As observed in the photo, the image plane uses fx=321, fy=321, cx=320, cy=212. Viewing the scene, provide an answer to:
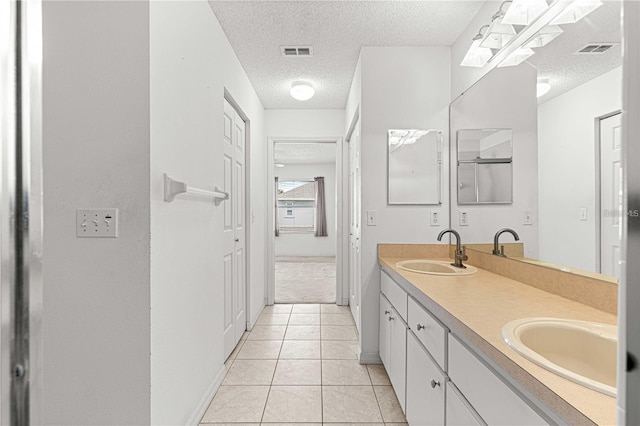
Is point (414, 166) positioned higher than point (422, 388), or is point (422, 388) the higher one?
point (414, 166)

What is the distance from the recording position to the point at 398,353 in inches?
73.2

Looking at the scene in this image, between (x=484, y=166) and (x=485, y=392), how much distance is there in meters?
1.58

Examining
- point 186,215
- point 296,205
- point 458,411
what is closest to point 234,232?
point 186,215

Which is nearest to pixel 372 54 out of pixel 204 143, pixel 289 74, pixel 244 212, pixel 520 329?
pixel 289 74

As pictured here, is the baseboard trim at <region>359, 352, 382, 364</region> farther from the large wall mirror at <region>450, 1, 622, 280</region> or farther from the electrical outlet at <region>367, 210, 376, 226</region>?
the large wall mirror at <region>450, 1, 622, 280</region>

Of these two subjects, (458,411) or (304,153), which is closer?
(458,411)

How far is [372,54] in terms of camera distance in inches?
96.3

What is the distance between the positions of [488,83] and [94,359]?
245cm

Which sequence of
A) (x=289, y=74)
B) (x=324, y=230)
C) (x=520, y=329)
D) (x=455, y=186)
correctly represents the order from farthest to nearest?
(x=324, y=230), (x=289, y=74), (x=455, y=186), (x=520, y=329)

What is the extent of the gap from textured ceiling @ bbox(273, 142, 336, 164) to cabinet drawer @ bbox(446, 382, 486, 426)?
16.4 feet

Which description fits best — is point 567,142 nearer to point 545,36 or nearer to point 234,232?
point 545,36

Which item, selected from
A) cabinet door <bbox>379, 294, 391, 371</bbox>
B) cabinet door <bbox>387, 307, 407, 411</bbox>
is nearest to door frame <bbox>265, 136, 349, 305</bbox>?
cabinet door <bbox>379, 294, 391, 371</bbox>

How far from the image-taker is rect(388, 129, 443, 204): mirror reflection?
7.98ft

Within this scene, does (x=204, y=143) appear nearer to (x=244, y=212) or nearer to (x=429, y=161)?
(x=244, y=212)
